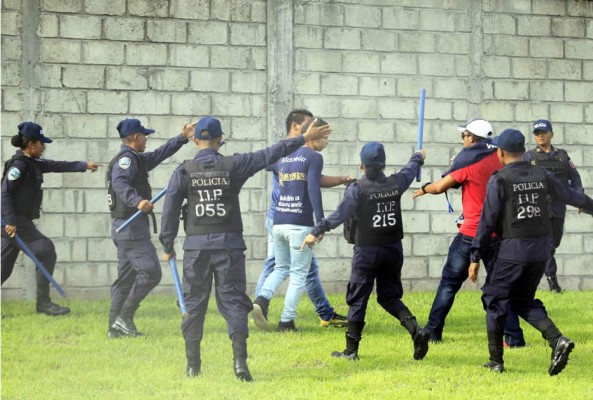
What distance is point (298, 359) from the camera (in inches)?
299

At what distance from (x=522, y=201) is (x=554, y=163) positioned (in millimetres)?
3980

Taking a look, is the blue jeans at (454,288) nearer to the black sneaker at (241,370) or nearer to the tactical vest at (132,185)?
the black sneaker at (241,370)

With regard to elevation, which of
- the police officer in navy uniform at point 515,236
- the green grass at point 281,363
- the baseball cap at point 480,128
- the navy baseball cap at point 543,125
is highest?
the navy baseball cap at point 543,125

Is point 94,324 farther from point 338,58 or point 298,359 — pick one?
point 338,58

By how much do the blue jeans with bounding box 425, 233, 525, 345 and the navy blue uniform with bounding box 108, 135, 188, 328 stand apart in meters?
2.62

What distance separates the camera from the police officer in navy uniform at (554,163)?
Result: 10742 mm

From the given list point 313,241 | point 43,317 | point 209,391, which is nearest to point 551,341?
point 313,241

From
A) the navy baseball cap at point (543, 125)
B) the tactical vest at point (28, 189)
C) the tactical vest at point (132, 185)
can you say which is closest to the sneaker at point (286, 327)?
the tactical vest at point (132, 185)

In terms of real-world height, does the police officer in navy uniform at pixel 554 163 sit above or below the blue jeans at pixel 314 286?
above

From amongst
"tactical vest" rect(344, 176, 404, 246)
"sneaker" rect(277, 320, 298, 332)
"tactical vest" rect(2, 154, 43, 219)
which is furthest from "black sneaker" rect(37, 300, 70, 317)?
"tactical vest" rect(344, 176, 404, 246)

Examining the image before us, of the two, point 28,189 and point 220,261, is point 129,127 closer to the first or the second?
point 28,189

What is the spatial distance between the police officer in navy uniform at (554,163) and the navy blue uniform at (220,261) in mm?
4725

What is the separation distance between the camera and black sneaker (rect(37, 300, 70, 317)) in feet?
32.3

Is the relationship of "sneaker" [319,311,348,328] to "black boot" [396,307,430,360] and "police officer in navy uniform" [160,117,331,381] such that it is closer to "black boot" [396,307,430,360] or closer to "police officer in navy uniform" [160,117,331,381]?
"black boot" [396,307,430,360]
